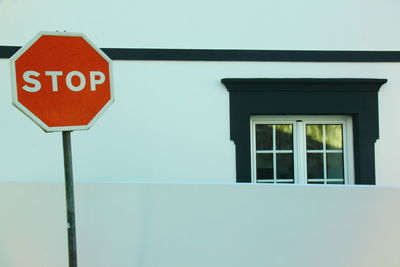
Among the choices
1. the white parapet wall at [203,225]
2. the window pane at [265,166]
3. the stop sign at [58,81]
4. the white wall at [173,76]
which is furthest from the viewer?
the window pane at [265,166]

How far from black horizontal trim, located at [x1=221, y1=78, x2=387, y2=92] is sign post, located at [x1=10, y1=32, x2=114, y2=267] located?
1.76m

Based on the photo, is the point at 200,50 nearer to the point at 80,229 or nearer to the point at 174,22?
the point at 174,22

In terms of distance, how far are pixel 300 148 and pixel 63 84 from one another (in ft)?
8.08

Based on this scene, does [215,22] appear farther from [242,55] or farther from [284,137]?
[284,137]

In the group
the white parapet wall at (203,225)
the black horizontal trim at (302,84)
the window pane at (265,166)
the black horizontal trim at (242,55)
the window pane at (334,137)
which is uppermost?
the black horizontal trim at (242,55)

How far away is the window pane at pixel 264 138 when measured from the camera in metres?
3.38

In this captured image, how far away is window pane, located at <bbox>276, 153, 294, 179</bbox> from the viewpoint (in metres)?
3.38

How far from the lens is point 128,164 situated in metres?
3.16

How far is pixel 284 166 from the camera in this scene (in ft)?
11.1

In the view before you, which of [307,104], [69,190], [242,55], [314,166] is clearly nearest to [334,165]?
[314,166]

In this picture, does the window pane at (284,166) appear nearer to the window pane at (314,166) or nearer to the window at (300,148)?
the window at (300,148)

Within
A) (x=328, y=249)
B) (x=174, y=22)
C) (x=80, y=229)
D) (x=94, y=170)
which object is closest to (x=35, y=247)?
(x=80, y=229)

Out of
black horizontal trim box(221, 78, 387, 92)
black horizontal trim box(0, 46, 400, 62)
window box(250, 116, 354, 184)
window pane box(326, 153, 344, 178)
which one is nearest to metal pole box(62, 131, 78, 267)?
black horizontal trim box(0, 46, 400, 62)

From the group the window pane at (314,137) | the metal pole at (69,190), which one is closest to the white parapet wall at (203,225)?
the metal pole at (69,190)
